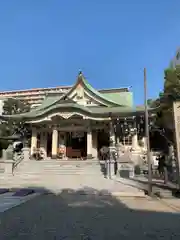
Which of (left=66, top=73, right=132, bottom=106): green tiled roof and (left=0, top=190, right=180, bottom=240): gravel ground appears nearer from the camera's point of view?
(left=0, top=190, right=180, bottom=240): gravel ground

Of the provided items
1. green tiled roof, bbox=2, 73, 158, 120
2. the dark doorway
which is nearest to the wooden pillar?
green tiled roof, bbox=2, 73, 158, 120

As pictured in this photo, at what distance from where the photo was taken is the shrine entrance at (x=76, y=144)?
22781mm

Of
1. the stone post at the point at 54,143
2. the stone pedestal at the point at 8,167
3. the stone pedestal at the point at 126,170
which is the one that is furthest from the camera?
the stone post at the point at 54,143

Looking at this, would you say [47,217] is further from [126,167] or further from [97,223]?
[126,167]

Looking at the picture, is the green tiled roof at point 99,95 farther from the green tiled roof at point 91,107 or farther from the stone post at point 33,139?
the stone post at point 33,139

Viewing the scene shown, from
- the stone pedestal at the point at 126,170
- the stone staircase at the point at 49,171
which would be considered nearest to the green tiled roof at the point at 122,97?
the stone staircase at the point at 49,171

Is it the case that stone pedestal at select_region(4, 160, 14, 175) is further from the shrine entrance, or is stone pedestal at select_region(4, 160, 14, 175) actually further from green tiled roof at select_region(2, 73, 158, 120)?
the shrine entrance

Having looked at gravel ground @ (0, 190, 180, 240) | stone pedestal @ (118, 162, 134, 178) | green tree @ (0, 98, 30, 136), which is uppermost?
green tree @ (0, 98, 30, 136)

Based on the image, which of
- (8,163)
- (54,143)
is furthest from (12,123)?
(8,163)

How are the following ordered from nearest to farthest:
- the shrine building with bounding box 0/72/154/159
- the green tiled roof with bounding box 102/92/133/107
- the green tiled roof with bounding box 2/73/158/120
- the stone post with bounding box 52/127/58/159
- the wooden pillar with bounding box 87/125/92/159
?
the wooden pillar with bounding box 87/125/92/159 → the green tiled roof with bounding box 2/73/158/120 → the shrine building with bounding box 0/72/154/159 → the stone post with bounding box 52/127/58/159 → the green tiled roof with bounding box 102/92/133/107

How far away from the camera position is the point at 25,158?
19297mm

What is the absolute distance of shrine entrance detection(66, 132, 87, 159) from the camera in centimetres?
A: 2278

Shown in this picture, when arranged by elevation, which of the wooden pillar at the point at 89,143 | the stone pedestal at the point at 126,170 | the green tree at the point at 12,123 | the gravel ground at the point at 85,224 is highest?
the green tree at the point at 12,123

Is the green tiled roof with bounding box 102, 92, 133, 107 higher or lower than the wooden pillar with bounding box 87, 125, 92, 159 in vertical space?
higher
